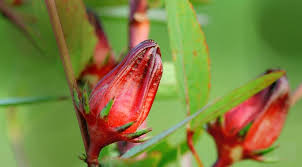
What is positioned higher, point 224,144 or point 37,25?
point 37,25

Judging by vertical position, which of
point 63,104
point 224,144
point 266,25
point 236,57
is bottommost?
point 224,144

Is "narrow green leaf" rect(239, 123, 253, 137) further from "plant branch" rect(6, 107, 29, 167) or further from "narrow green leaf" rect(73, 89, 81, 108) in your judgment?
"plant branch" rect(6, 107, 29, 167)

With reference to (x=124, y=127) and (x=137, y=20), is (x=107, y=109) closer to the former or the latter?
(x=124, y=127)

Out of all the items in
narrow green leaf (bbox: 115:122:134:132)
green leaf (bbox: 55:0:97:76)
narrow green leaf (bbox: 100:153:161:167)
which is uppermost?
green leaf (bbox: 55:0:97:76)

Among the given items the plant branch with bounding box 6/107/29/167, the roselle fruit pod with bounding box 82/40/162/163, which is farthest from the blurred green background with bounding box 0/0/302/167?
the roselle fruit pod with bounding box 82/40/162/163

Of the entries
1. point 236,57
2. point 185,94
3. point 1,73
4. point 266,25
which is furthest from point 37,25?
point 266,25

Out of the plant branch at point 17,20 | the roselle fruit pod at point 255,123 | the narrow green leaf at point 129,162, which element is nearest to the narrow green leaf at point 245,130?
the roselle fruit pod at point 255,123

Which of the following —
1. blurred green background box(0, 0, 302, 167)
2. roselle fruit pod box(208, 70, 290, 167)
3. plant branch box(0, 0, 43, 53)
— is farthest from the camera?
blurred green background box(0, 0, 302, 167)

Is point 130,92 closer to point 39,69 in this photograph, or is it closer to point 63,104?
point 39,69
